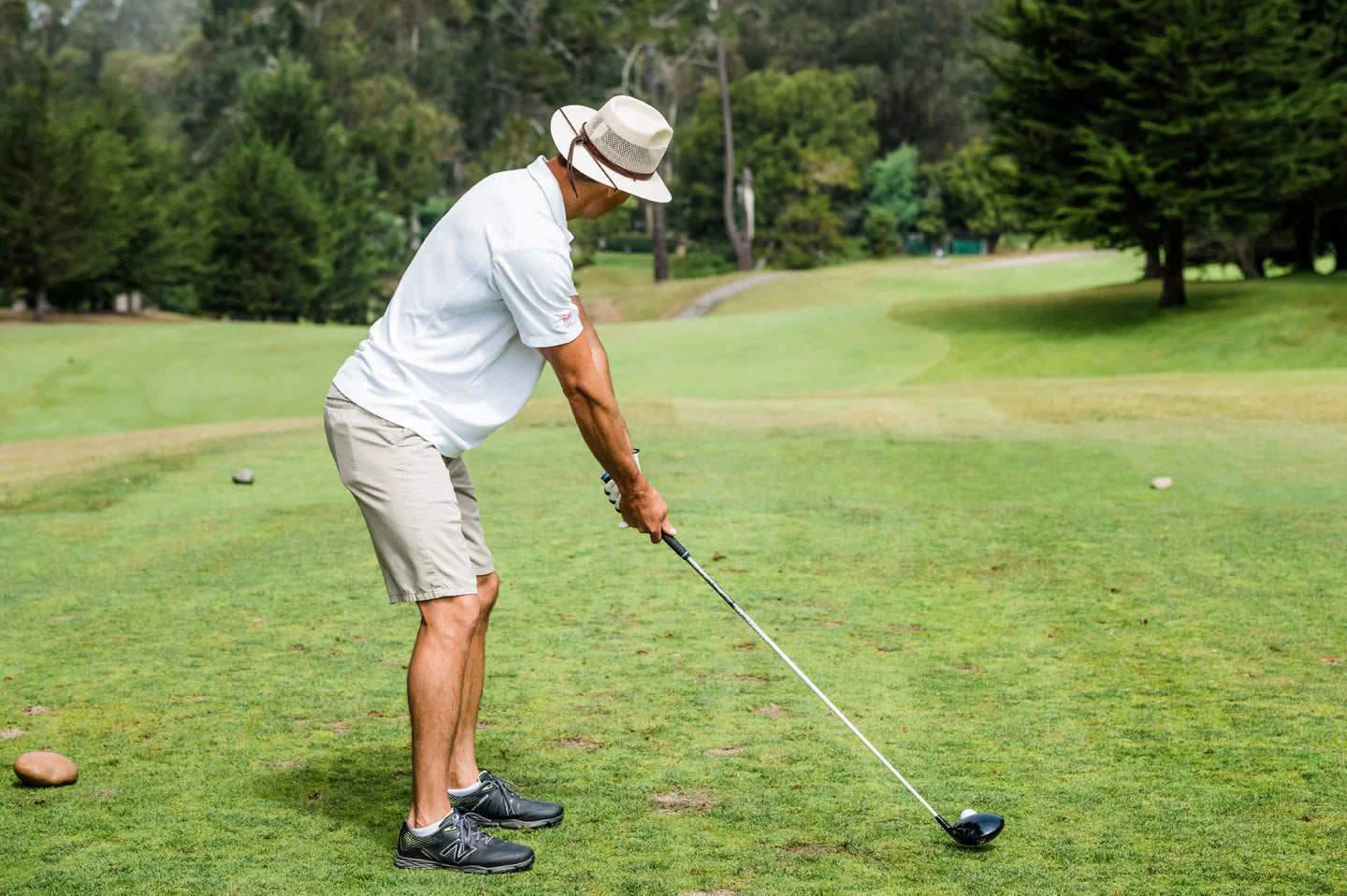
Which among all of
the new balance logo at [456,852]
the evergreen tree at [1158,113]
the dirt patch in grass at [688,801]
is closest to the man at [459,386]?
the new balance logo at [456,852]

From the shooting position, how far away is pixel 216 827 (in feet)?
14.5

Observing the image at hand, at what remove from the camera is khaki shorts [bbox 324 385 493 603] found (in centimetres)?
431

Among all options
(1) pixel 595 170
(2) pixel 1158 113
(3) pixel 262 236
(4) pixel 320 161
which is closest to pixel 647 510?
(1) pixel 595 170

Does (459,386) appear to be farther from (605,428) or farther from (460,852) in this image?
(460,852)

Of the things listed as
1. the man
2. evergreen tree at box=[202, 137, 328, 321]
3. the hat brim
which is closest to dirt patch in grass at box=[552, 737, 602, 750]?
the man

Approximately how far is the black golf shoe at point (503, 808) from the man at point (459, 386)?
17 centimetres

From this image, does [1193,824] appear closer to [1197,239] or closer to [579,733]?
[579,733]

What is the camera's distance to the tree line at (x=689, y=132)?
28.5 metres

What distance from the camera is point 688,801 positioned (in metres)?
4.70

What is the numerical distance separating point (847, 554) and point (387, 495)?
5.05 meters

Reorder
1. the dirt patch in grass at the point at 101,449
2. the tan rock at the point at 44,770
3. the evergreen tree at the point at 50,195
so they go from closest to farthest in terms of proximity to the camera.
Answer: the tan rock at the point at 44,770 → the dirt patch in grass at the point at 101,449 → the evergreen tree at the point at 50,195

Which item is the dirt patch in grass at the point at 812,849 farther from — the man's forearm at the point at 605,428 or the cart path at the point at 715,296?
the cart path at the point at 715,296

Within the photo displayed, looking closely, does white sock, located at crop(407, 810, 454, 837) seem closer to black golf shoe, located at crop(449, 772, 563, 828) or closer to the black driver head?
black golf shoe, located at crop(449, 772, 563, 828)

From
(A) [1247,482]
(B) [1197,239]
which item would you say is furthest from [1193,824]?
(B) [1197,239]
